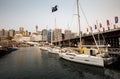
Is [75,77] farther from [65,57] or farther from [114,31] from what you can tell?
[114,31]

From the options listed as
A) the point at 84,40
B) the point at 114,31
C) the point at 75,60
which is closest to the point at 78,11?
the point at 75,60

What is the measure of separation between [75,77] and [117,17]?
4340cm

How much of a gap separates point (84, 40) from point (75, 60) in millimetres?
58897

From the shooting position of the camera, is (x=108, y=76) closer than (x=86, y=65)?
Yes

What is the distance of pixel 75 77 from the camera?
97.0 ft

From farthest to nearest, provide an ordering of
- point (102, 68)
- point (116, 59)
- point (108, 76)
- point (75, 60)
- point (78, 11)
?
point (78, 11)
point (75, 60)
point (116, 59)
point (102, 68)
point (108, 76)

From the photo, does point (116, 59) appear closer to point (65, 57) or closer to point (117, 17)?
point (65, 57)

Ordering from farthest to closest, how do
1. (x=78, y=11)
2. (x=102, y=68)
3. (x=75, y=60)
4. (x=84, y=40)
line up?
1. (x=84, y=40)
2. (x=78, y=11)
3. (x=75, y=60)
4. (x=102, y=68)

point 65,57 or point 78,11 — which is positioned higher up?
point 78,11

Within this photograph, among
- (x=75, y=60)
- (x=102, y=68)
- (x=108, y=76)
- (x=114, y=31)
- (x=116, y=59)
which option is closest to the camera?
(x=108, y=76)

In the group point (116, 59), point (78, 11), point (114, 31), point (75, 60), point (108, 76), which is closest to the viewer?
point (108, 76)

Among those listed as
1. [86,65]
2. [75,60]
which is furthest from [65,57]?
[86,65]

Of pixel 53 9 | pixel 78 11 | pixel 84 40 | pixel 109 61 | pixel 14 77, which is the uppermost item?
pixel 53 9

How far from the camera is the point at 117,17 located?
61781 millimetres
